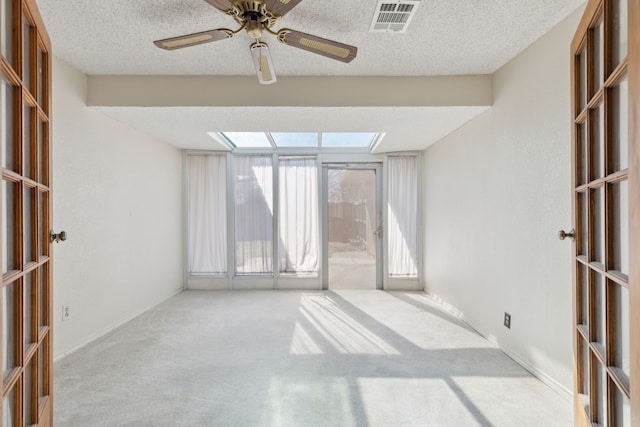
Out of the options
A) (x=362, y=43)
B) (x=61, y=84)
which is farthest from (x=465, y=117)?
(x=61, y=84)

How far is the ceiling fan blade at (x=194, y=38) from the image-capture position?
1.90m

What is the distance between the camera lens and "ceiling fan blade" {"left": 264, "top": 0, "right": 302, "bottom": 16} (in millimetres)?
1666

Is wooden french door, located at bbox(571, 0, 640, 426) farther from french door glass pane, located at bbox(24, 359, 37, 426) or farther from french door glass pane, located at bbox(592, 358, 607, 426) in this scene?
french door glass pane, located at bbox(24, 359, 37, 426)

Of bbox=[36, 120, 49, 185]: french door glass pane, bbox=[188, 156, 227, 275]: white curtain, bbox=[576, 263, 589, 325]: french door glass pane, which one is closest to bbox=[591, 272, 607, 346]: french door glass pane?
bbox=[576, 263, 589, 325]: french door glass pane

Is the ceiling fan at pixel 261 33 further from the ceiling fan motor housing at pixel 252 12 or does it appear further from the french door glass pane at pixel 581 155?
the french door glass pane at pixel 581 155

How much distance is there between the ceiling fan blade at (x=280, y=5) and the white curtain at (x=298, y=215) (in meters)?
3.64

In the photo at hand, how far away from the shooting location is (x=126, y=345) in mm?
3123

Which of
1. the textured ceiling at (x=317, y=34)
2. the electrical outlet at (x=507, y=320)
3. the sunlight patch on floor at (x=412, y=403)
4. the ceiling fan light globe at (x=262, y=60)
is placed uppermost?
the textured ceiling at (x=317, y=34)

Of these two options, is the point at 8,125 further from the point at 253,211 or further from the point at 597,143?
the point at 253,211

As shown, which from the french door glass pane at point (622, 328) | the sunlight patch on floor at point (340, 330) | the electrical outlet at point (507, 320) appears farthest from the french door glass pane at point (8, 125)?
the electrical outlet at point (507, 320)

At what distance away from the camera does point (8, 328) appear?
109 centimetres

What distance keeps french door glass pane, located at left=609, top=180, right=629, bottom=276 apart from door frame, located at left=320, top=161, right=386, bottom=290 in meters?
4.26

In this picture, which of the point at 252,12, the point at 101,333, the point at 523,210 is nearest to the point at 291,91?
the point at 252,12

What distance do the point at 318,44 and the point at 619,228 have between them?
167cm
